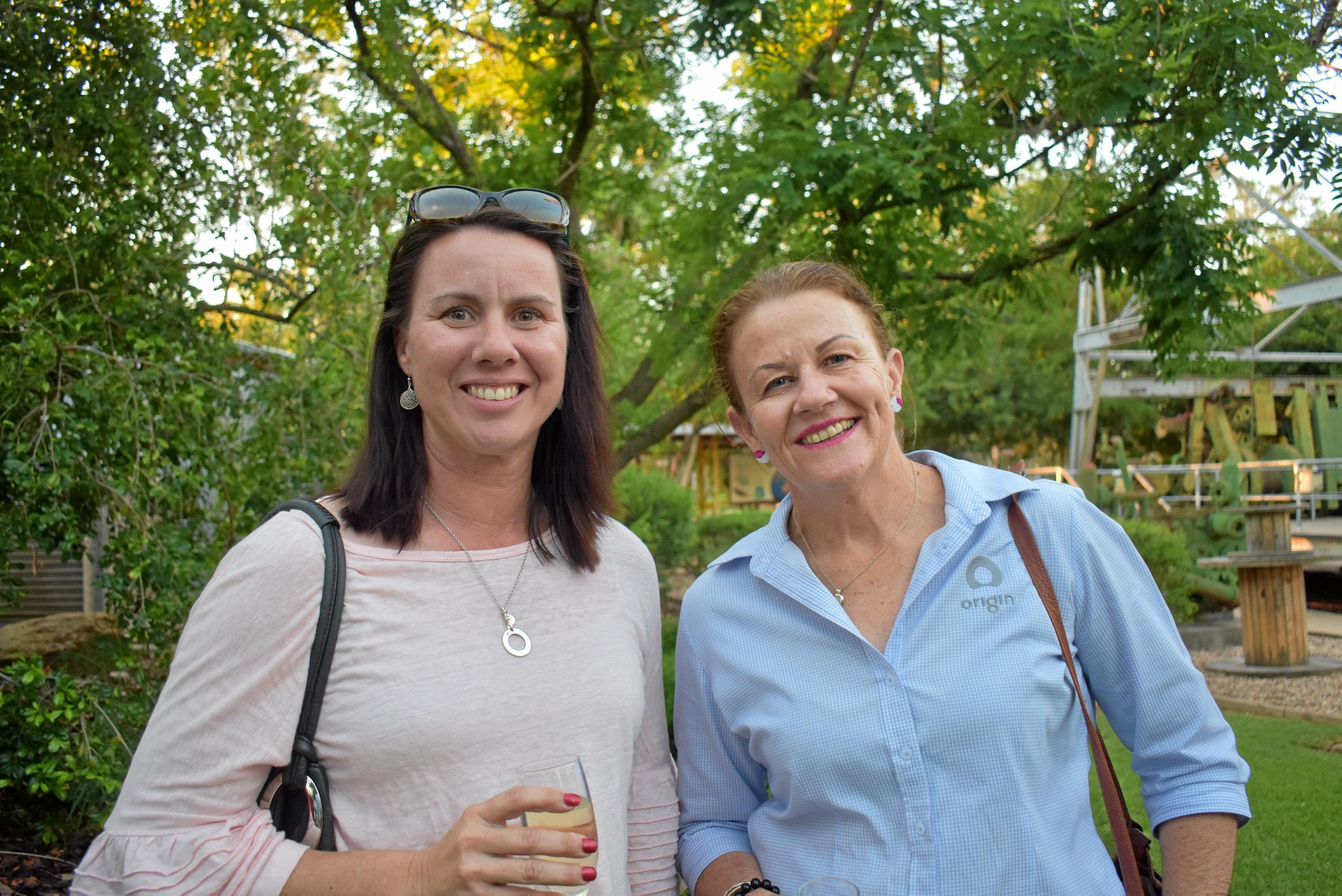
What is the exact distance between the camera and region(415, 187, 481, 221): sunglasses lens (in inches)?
87.6

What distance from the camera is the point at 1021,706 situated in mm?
→ 2115

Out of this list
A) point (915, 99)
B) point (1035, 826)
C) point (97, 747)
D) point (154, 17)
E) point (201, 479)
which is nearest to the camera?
point (1035, 826)

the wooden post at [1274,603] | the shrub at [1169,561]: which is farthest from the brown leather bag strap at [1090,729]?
the shrub at [1169,561]

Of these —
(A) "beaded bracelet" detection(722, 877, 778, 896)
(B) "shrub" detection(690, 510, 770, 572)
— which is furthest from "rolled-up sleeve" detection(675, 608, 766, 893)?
(B) "shrub" detection(690, 510, 770, 572)

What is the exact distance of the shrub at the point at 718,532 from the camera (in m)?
14.3

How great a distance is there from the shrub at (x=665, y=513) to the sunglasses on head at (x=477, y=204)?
11.3 m

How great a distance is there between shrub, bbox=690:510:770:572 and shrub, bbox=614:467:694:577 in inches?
5.0

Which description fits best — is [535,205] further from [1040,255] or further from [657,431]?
[657,431]

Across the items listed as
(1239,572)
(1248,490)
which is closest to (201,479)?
(1239,572)

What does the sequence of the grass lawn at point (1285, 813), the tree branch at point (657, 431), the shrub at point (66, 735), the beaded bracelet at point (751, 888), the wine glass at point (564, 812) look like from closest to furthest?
the wine glass at point (564, 812), the beaded bracelet at point (751, 888), the shrub at point (66, 735), the grass lawn at point (1285, 813), the tree branch at point (657, 431)

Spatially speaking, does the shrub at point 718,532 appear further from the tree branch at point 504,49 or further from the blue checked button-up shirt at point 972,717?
the blue checked button-up shirt at point 972,717

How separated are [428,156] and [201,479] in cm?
368

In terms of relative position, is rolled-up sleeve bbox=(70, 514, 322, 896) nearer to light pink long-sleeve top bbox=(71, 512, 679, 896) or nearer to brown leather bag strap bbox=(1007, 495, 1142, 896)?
light pink long-sleeve top bbox=(71, 512, 679, 896)

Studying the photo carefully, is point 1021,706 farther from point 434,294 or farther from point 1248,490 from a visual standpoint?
point 1248,490
